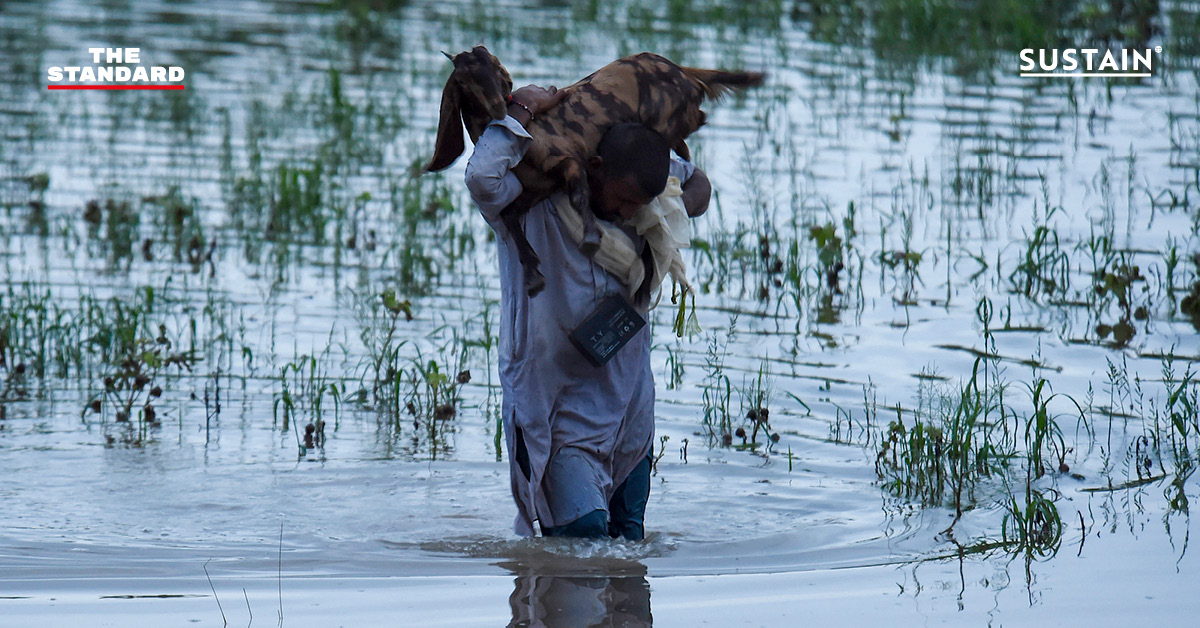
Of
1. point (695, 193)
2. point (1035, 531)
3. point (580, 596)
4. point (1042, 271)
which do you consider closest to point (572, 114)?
Result: point (695, 193)

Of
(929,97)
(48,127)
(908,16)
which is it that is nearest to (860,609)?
(929,97)

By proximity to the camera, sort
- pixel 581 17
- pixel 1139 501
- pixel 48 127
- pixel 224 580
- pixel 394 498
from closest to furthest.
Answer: pixel 224 580, pixel 1139 501, pixel 394 498, pixel 48 127, pixel 581 17

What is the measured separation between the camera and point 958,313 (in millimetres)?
6547

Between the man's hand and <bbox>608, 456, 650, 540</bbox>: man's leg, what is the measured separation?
995mm

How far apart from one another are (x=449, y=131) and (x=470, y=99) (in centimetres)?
10

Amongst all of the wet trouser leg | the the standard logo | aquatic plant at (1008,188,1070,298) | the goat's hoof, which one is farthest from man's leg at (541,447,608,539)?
the the standard logo

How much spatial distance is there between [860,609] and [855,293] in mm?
3319

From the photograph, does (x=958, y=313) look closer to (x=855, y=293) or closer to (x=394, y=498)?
(x=855, y=293)

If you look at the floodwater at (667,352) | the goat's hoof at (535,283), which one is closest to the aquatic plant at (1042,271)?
the floodwater at (667,352)

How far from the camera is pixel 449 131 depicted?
364cm

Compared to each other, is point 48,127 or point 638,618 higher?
point 48,127

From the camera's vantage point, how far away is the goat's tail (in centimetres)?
391

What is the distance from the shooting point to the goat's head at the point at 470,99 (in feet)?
11.6

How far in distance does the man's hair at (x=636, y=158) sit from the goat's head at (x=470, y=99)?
28 cm
